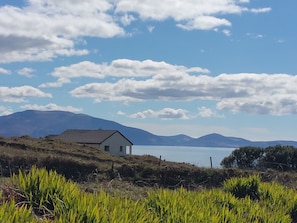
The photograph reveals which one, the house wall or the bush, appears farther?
the house wall

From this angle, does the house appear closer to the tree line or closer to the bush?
the tree line

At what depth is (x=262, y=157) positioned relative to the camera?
150 ft

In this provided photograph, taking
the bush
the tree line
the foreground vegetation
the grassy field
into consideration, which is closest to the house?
the tree line

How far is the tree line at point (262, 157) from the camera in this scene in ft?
145

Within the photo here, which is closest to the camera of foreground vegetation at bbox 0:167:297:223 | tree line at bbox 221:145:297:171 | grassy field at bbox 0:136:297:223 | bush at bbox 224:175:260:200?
foreground vegetation at bbox 0:167:297:223

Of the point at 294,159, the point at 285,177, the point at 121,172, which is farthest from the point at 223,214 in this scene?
the point at 294,159

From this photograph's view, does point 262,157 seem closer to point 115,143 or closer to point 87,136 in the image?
point 115,143

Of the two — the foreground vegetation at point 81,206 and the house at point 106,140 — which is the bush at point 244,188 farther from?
the house at point 106,140

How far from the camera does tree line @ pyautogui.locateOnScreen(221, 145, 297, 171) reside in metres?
44.1

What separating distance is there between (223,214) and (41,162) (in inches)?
887

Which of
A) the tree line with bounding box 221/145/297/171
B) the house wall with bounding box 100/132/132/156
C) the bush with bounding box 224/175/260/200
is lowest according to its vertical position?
the bush with bounding box 224/175/260/200

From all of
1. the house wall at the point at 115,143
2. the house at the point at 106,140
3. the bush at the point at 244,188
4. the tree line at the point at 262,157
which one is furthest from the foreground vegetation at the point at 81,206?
the house wall at the point at 115,143

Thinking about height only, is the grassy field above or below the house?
below

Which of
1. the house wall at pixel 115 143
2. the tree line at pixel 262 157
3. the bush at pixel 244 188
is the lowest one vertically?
the bush at pixel 244 188
